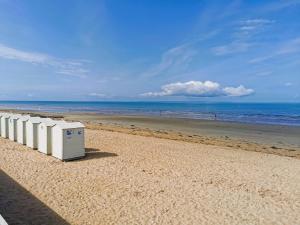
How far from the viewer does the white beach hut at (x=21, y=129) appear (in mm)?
12625

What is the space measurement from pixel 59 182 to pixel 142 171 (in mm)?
2655

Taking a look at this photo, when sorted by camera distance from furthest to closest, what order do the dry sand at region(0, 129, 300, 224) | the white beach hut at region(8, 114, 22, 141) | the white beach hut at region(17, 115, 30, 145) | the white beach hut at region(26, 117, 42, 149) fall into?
1. the white beach hut at region(8, 114, 22, 141)
2. the white beach hut at region(17, 115, 30, 145)
3. the white beach hut at region(26, 117, 42, 149)
4. the dry sand at region(0, 129, 300, 224)

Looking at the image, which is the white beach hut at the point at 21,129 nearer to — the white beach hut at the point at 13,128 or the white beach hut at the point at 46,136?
the white beach hut at the point at 13,128

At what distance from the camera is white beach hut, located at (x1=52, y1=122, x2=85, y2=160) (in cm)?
973

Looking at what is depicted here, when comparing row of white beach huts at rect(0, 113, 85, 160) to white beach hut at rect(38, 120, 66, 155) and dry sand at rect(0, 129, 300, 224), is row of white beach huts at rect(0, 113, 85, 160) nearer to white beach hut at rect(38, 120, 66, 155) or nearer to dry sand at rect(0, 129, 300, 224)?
white beach hut at rect(38, 120, 66, 155)

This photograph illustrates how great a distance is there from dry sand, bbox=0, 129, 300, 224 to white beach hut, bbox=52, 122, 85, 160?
37 cm

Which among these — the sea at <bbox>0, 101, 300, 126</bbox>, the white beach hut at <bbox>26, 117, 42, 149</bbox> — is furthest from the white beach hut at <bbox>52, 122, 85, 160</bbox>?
the sea at <bbox>0, 101, 300, 126</bbox>

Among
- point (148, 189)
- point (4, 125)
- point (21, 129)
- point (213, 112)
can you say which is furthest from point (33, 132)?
point (213, 112)

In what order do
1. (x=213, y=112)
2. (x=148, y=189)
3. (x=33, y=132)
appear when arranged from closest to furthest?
(x=148, y=189), (x=33, y=132), (x=213, y=112)

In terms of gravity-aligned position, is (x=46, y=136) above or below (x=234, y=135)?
above

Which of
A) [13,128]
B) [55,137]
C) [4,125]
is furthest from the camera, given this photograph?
[4,125]

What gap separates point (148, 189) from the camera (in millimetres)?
6980

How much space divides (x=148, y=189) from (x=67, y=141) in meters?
4.22

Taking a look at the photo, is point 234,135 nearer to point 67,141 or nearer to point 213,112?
point 67,141
